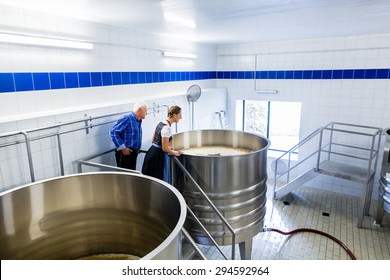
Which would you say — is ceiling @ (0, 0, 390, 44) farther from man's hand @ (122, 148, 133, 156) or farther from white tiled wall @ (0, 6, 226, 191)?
man's hand @ (122, 148, 133, 156)

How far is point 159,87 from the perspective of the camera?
5.01 meters

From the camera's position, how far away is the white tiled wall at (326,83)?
5.41 meters

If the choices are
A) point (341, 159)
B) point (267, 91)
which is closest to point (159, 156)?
point (267, 91)

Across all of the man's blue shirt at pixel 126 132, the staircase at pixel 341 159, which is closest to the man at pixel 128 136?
the man's blue shirt at pixel 126 132

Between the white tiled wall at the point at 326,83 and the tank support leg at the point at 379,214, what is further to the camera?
the white tiled wall at the point at 326,83

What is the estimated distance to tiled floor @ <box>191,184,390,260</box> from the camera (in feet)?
13.5

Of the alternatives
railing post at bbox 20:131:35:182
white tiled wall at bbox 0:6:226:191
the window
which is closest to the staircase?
the window

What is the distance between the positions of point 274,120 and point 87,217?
5.67 metres

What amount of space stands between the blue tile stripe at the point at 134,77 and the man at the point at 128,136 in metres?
0.75

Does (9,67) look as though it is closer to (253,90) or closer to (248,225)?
(248,225)

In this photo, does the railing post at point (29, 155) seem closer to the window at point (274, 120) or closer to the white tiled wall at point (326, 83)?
the white tiled wall at point (326, 83)

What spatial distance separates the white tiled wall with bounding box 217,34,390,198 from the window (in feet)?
1.20
